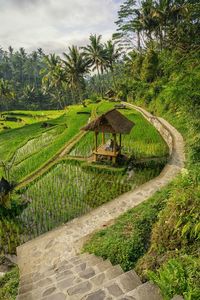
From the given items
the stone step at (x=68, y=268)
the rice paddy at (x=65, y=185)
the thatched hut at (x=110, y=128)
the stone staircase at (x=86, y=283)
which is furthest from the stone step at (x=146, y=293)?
the thatched hut at (x=110, y=128)

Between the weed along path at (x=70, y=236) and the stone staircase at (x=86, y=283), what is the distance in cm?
8

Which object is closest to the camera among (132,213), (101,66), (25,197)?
(132,213)

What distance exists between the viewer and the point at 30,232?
864cm

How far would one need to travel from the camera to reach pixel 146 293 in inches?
136

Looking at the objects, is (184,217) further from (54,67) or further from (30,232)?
(54,67)

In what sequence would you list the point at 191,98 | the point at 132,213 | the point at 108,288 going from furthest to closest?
the point at 191,98
the point at 132,213
the point at 108,288

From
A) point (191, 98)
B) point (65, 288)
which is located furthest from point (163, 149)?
point (65, 288)

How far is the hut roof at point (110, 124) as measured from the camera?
12.8 m

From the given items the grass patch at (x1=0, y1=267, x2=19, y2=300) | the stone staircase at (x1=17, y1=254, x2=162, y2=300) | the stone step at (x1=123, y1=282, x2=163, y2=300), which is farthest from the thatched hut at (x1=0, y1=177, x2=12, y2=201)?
the stone step at (x1=123, y1=282, x2=163, y2=300)

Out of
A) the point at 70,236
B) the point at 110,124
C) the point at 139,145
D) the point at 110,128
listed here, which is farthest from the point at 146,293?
the point at 139,145

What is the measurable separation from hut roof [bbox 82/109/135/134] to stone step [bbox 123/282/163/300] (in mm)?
9595

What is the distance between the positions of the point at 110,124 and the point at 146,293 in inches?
385

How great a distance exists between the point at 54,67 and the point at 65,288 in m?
41.2

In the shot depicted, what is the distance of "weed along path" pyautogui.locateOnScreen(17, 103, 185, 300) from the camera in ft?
22.3
